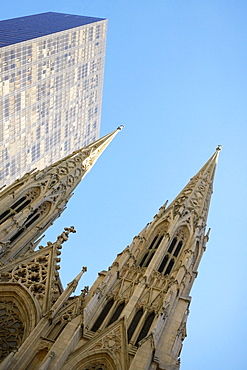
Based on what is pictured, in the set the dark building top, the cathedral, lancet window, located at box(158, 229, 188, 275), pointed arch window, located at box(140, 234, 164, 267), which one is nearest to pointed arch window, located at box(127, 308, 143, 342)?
the cathedral

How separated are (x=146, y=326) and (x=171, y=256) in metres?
6.49

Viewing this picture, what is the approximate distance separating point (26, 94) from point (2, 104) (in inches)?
188

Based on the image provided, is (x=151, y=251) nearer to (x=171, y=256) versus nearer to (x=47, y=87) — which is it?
(x=171, y=256)

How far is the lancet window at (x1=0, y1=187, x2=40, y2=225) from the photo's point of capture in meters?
33.0

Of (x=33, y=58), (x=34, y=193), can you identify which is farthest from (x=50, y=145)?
(x=34, y=193)

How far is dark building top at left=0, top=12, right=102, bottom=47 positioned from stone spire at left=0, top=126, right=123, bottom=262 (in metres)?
17.7

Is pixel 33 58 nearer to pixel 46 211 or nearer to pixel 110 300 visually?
pixel 46 211

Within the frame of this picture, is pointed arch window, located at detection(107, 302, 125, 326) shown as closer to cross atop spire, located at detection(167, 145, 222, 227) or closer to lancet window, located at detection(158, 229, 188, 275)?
lancet window, located at detection(158, 229, 188, 275)

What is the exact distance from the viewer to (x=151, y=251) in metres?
31.5

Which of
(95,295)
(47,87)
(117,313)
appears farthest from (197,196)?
(47,87)

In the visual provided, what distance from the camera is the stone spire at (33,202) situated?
3162 centimetres

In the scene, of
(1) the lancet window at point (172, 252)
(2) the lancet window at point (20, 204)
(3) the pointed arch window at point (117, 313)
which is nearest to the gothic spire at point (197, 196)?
(1) the lancet window at point (172, 252)

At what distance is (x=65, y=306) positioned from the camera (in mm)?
26016

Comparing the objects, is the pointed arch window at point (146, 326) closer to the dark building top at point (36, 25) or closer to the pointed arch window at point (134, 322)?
the pointed arch window at point (134, 322)
